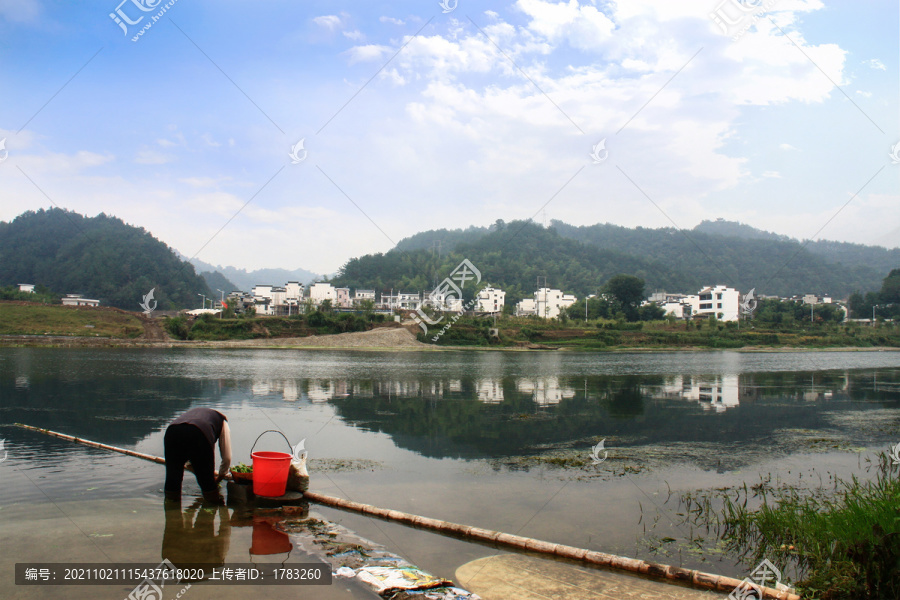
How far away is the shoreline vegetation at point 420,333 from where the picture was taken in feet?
194

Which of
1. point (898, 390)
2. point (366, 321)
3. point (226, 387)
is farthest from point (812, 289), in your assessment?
point (226, 387)

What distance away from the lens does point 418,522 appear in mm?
6344

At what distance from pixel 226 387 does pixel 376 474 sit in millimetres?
14430

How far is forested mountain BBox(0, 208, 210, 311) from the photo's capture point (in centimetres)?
9156

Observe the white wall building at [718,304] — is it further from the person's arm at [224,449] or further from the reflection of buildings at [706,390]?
the person's arm at [224,449]

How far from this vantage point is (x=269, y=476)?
22.5 ft

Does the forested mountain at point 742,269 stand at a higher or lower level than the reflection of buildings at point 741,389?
higher

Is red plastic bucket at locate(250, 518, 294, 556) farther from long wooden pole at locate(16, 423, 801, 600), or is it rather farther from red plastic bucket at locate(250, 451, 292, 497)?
long wooden pole at locate(16, 423, 801, 600)

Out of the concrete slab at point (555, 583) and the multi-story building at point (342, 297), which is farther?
the multi-story building at point (342, 297)

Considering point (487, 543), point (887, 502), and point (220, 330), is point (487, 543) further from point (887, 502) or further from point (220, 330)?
point (220, 330)

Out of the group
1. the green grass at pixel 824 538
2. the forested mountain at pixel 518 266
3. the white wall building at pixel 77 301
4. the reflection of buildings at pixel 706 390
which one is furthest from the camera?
the forested mountain at pixel 518 266

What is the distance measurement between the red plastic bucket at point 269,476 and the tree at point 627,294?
78910 mm

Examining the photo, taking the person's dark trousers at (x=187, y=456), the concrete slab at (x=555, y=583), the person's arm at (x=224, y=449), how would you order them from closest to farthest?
the concrete slab at (x=555, y=583)
the person's dark trousers at (x=187, y=456)
the person's arm at (x=224, y=449)

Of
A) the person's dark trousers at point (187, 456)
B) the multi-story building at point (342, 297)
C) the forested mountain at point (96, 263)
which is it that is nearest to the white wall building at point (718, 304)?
the multi-story building at point (342, 297)
